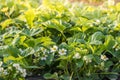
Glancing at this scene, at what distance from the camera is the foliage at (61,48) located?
2809 millimetres

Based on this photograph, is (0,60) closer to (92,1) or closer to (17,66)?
(17,66)

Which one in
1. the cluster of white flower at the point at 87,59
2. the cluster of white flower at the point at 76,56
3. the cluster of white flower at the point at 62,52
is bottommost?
the cluster of white flower at the point at 87,59

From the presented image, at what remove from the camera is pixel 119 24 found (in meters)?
3.28

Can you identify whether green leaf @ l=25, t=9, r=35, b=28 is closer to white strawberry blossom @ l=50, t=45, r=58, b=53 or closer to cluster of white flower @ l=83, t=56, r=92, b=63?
white strawberry blossom @ l=50, t=45, r=58, b=53

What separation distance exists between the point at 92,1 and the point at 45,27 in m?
3.51

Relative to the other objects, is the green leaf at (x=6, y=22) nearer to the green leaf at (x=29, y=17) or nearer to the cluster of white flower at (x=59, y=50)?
the green leaf at (x=29, y=17)

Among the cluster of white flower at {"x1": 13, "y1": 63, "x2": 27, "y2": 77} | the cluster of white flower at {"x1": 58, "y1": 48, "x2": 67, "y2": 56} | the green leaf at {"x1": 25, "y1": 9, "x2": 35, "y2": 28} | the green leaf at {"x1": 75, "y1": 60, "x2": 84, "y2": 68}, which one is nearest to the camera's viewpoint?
the cluster of white flower at {"x1": 13, "y1": 63, "x2": 27, "y2": 77}

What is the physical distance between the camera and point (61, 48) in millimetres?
2973

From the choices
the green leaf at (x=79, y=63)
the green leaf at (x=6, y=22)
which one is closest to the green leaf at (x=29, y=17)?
the green leaf at (x=6, y=22)

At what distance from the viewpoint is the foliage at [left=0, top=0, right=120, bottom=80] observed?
2.81m

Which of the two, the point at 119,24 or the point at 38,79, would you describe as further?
the point at 119,24

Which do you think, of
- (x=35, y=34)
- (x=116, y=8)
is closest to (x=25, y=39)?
(x=35, y=34)

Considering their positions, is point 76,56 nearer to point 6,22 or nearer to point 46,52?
point 46,52

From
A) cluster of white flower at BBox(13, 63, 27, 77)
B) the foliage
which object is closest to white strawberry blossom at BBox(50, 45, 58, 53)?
the foliage
